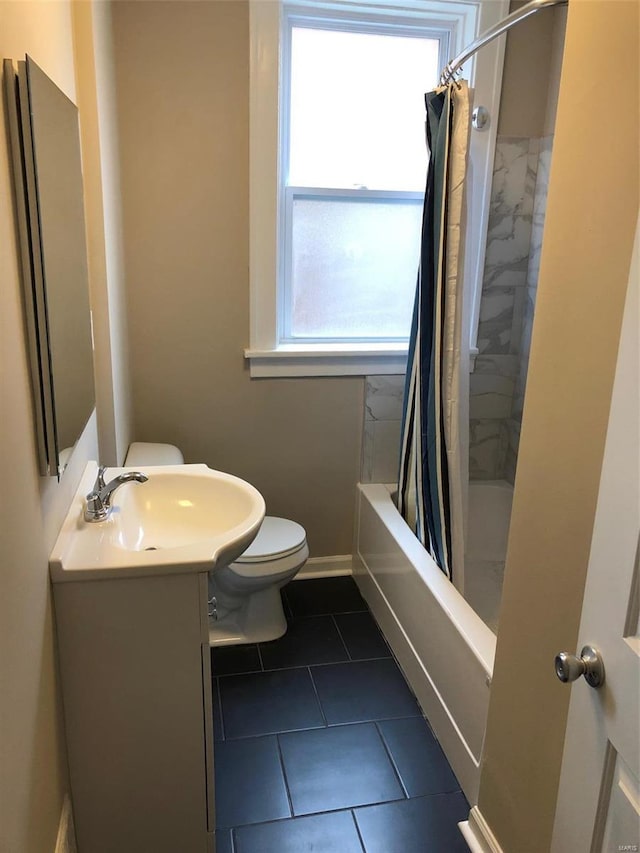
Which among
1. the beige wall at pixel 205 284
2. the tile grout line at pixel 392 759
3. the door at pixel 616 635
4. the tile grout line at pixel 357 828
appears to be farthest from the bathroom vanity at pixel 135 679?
the beige wall at pixel 205 284

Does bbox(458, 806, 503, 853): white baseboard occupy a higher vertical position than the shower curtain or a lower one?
lower

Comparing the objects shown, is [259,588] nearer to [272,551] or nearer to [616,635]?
[272,551]

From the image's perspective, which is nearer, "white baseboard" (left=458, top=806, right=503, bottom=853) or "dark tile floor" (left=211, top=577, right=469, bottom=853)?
"white baseboard" (left=458, top=806, right=503, bottom=853)

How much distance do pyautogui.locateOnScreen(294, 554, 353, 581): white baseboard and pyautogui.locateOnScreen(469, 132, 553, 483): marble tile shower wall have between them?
0.69 metres

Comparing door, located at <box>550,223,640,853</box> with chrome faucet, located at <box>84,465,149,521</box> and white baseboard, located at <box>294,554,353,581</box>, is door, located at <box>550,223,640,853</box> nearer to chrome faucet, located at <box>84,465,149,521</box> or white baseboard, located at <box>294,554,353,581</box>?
chrome faucet, located at <box>84,465,149,521</box>

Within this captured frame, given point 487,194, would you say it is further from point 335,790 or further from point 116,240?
point 335,790

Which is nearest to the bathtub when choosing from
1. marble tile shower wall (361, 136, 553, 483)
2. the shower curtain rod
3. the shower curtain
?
the shower curtain

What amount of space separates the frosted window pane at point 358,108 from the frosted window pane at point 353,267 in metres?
0.11

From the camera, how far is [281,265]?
8.87ft

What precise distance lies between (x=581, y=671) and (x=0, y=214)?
1140 mm

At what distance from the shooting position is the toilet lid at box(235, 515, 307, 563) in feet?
7.80

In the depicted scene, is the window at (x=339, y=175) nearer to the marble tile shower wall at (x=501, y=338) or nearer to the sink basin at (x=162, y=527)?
the marble tile shower wall at (x=501, y=338)

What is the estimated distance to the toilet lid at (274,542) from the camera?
238 cm

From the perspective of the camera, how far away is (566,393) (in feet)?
4.04
